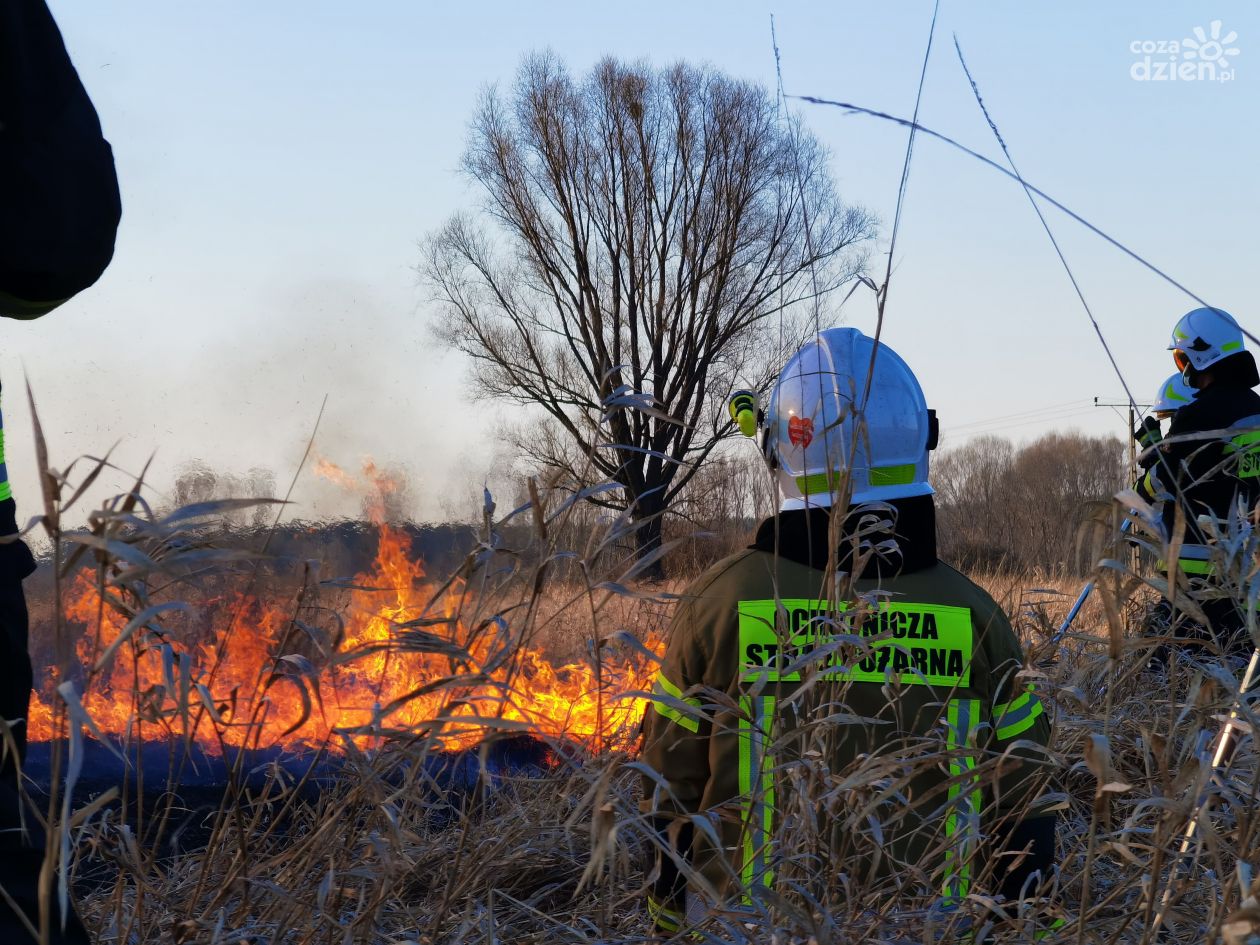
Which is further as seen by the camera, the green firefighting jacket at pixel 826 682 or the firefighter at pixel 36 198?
the green firefighting jacket at pixel 826 682

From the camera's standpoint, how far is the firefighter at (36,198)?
4.17 ft

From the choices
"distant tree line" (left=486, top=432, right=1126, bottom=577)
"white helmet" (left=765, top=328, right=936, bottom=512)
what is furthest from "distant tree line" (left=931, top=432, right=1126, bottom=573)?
"white helmet" (left=765, top=328, right=936, bottom=512)

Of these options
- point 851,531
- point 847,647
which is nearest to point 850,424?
point 851,531

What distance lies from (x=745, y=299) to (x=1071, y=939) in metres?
23.5

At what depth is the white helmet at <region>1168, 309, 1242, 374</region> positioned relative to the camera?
6418 millimetres

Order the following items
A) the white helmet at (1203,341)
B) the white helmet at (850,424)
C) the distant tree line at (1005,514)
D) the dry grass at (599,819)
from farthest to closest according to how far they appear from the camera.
A: the distant tree line at (1005,514) < the white helmet at (1203,341) < the white helmet at (850,424) < the dry grass at (599,819)

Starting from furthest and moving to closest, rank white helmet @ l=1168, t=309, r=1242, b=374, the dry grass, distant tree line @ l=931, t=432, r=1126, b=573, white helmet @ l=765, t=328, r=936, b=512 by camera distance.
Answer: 1. distant tree line @ l=931, t=432, r=1126, b=573
2. white helmet @ l=1168, t=309, r=1242, b=374
3. white helmet @ l=765, t=328, r=936, b=512
4. the dry grass

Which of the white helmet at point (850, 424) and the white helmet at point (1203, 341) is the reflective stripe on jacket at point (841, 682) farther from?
the white helmet at point (1203, 341)

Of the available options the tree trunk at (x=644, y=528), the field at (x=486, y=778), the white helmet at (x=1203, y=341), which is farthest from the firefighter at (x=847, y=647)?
the white helmet at (x=1203, y=341)

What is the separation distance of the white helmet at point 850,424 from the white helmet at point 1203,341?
4625 millimetres

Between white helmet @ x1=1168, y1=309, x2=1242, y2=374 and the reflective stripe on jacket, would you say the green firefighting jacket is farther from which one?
white helmet @ x1=1168, y1=309, x2=1242, y2=374

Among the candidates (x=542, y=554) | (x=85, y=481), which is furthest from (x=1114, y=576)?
(x=85, y=481)

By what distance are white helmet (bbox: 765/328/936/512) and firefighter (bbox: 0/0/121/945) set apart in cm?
142

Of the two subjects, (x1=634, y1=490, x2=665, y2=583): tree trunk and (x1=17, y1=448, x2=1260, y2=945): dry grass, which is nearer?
(x1=17, y1=448, x2=1260, y2=945): dry grass
